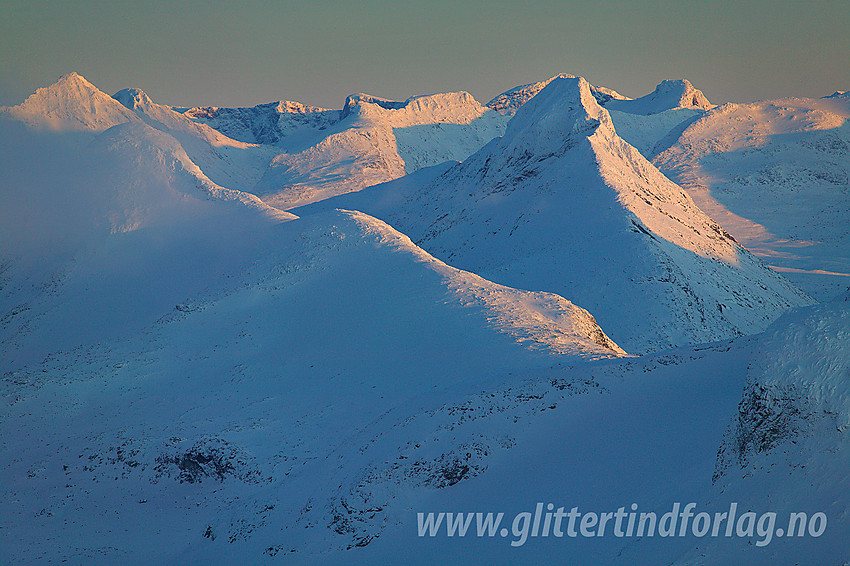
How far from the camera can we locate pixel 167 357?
26438mm

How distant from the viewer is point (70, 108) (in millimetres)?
95188

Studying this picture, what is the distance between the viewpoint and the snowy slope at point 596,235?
35.6 meters

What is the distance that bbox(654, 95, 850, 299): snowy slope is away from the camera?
241 feet

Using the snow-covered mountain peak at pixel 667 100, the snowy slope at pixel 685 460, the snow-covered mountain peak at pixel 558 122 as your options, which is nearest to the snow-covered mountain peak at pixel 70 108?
the snow-covered mountain peak at pixel 558 122

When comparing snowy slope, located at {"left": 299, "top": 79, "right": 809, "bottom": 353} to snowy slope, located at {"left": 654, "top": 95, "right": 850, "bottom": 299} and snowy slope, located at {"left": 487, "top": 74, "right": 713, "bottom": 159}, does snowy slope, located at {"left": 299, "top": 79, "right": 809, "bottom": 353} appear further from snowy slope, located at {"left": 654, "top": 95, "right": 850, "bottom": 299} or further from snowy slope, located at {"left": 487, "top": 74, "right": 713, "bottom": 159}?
snowy slope, located at {"left": 487, "top": 74, "right": 713, "bottom": 159}

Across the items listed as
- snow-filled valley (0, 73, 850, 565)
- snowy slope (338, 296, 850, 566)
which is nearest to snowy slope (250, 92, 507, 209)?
snow-filled valley (0, 73, 850, 565)

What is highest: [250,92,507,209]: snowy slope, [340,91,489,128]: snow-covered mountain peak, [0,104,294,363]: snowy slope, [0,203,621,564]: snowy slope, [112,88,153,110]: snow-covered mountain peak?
[112,88,153,110]: snow-covered mountain peak

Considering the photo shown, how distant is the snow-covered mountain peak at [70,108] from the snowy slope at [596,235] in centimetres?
5917

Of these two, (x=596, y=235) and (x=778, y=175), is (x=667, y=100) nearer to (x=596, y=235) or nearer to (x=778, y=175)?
(x=778, y=175)

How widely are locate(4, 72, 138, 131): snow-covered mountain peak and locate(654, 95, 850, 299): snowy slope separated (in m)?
103

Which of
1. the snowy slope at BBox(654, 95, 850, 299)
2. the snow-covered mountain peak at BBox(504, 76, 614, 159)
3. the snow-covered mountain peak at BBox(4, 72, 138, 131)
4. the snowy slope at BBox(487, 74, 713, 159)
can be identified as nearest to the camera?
the snow-covered mountain peak at BBox(504, 76, 614, 159)

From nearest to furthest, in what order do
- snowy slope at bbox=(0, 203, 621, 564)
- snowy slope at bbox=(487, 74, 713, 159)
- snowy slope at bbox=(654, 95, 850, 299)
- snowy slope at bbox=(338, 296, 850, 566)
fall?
snowy slope at bbox=(338, 296, 850, 566) < snowy slope at bbox=(0, 203, 621, 564) < snowy slope at bbox=(654, 95, 850, 299) < snowy slope at bbox=(487, 74, 713, 159)

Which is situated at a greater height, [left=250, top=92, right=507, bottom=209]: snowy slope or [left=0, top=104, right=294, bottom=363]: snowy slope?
[left=250, top=92, right=507, bottom=209]: snowy slope

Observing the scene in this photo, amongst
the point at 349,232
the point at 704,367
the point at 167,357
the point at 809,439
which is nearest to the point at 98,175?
the point at 349,232
